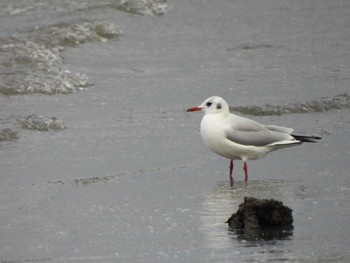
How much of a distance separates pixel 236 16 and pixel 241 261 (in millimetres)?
11591

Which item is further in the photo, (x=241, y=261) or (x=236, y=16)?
(x=236, y=16)

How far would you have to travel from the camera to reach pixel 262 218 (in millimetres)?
6059

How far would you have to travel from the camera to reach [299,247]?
5746 millimetres

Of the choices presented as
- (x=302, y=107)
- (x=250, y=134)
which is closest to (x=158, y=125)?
(x=250, y=134)

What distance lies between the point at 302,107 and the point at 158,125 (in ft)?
6.28

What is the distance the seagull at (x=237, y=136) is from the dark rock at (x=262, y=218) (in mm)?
1932

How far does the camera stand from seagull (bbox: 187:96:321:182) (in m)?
8.11

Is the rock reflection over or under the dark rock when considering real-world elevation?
under

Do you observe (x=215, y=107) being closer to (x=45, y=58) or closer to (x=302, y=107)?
(x=302, y=107)

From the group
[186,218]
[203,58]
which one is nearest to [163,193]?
[186,218]

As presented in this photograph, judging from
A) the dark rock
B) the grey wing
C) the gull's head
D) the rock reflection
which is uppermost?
the gull's head

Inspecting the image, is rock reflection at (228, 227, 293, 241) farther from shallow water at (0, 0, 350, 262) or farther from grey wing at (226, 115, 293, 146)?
grey wing at (226, 115, 293, 146)

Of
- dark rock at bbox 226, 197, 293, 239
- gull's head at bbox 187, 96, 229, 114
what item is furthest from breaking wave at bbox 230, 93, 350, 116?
dark rock at bbox 226, 197, 293, 239

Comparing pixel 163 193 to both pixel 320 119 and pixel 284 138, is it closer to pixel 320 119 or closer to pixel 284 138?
pixel 284 138
